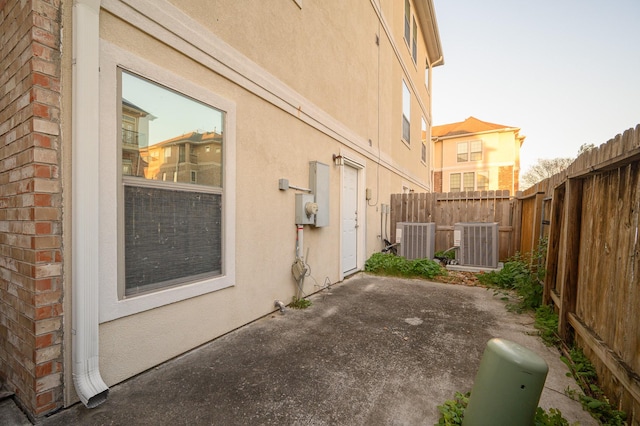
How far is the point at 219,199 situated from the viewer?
3059 millimetres

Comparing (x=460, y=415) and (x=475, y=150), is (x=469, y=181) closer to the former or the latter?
(x=475, y=150)

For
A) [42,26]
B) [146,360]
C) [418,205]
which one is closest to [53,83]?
[42,26]

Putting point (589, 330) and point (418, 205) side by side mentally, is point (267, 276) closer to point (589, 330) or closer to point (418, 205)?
point (589, 330)

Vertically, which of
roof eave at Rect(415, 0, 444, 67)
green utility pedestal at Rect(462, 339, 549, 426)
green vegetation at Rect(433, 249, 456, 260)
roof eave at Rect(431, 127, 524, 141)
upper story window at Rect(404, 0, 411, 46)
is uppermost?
roof eave at Rect(415, 0, 444, 67)

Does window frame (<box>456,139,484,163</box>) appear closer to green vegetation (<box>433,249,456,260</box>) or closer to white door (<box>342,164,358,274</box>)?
green vegetation (<box>433,249,456,260</box>)

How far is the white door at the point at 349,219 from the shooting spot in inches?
235

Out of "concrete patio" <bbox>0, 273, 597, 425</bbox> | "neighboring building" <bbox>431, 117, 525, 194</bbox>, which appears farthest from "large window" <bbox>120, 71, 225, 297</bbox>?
"neighboring building" <bbox>431, 117, 525, 194</bbox>

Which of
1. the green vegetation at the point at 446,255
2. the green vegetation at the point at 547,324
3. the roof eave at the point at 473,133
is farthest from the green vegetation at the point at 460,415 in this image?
the roof eave at the point at 473,133

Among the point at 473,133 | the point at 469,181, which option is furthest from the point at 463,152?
the point at 469,181

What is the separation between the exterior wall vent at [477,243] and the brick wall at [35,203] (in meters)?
7.07

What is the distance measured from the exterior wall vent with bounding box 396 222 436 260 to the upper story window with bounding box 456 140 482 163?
1895 centimetres

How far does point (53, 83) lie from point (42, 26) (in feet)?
1.19

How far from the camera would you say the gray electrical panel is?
4605 millimetres

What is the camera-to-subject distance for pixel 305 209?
4305mm
